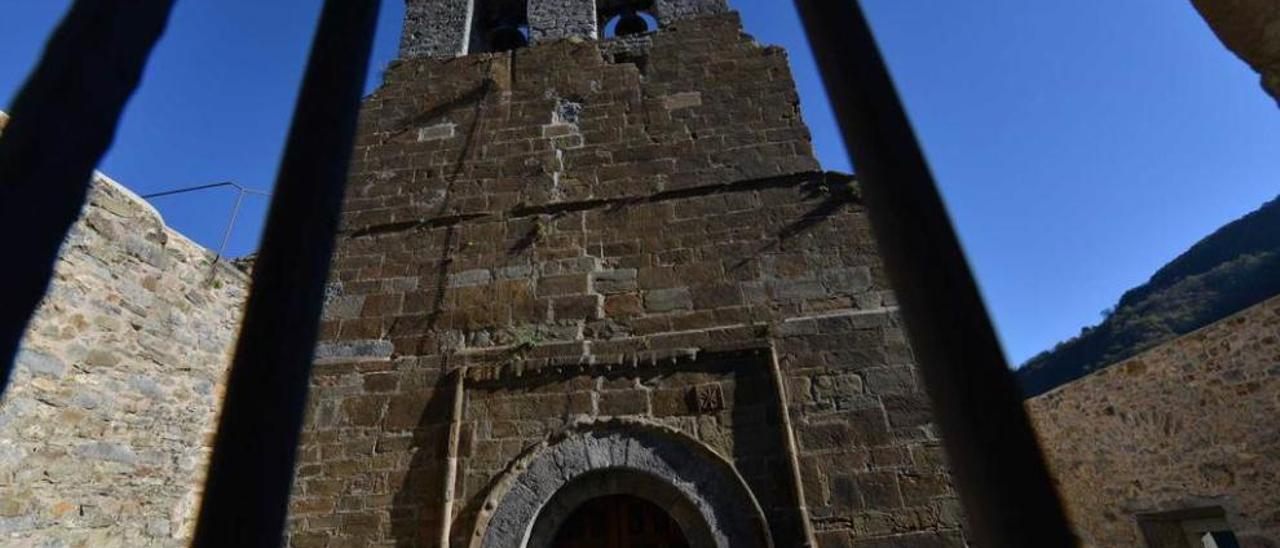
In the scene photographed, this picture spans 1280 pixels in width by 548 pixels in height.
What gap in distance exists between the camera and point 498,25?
7.98 metres

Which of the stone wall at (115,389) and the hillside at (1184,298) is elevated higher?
the hillside at (1184,298)

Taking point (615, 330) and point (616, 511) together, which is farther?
point (615, 330)

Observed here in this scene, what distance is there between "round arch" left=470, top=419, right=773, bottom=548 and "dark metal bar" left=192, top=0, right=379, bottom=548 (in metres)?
3.14

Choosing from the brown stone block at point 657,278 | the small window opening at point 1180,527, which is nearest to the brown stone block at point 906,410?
the brown stone block at point 657,278

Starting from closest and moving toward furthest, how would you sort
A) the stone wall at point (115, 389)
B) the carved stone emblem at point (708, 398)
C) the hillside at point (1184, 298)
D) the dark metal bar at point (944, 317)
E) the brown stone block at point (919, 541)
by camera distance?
the dark metal bar at point (944, 317) < the brown stone block at point (919, 541) < the carved stone emblem at point (708, 398) < the stone wall at point (115, 389) < the hillside at point (1184, 298)

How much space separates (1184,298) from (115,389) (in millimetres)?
43052

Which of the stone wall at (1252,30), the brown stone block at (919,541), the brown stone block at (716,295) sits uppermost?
the brown stone block at (716,295)

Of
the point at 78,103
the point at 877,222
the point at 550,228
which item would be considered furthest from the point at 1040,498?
the point at 550,228

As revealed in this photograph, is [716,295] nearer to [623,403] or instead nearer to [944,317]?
[623,403]

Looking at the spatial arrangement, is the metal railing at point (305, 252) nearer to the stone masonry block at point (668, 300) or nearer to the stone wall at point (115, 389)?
the stone masonry block at point (668, 300)

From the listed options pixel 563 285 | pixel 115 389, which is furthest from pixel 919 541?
pixel 115 389

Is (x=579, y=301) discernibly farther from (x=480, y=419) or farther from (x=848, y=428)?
(x=848, y=428)

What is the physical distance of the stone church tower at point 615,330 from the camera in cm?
396

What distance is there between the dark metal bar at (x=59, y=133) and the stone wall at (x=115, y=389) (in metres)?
4.53
